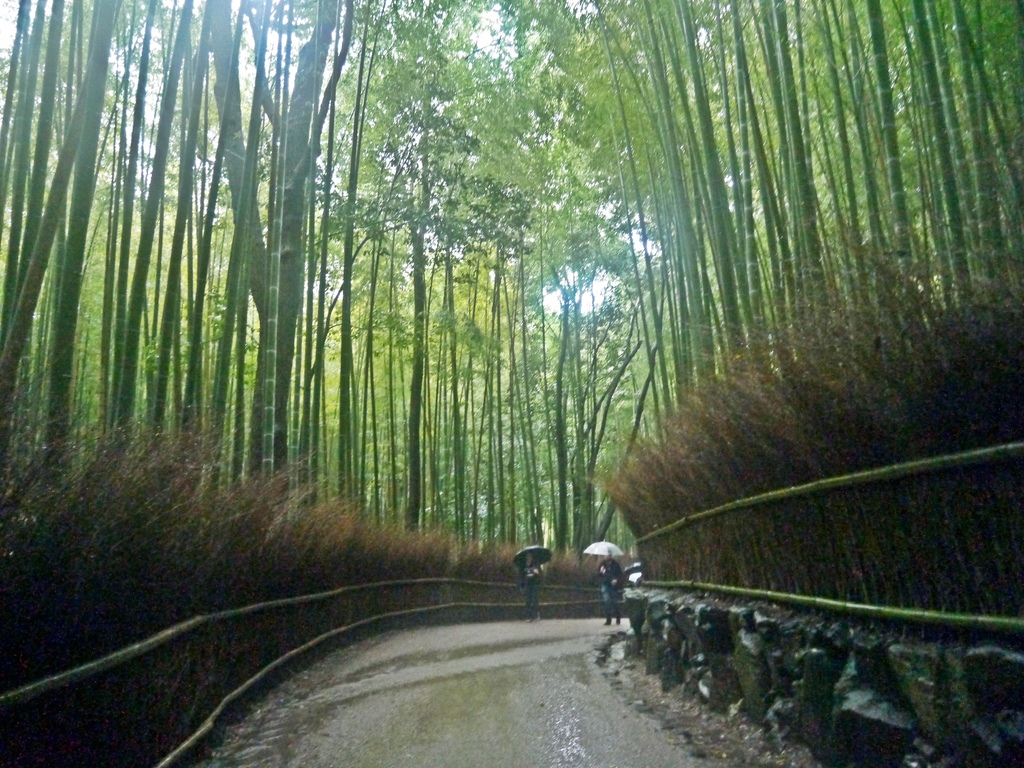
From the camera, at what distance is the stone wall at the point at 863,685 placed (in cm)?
288

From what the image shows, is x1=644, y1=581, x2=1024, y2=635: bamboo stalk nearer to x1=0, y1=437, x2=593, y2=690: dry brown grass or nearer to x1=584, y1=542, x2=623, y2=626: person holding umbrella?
x1=0, y1=437, x2=593, y2=690: dry brown grass

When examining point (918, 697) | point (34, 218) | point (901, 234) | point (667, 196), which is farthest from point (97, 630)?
point (667, 196)

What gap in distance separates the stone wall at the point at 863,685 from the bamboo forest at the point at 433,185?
3.93 ft

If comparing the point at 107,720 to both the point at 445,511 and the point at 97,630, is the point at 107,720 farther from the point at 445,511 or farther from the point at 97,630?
the point at 445,511

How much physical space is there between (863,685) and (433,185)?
30.7ft

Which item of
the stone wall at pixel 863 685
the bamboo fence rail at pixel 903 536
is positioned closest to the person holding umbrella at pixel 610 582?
the stone wall at pixel 863 685

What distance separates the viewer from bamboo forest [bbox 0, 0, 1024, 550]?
4.43 metres

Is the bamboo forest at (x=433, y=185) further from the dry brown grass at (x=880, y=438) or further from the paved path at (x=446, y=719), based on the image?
the paved path at (x=446, y=719)

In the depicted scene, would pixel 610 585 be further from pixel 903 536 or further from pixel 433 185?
pixel 903 536

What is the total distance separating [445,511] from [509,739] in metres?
13.9

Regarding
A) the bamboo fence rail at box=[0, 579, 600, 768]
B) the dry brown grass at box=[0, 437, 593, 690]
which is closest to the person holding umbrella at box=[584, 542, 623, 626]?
the bamboo fence rail at box=[0, 579, 600, 768]

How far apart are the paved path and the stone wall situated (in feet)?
1.59

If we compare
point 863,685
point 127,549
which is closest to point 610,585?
point 863,685

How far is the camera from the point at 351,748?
4.64 metres
